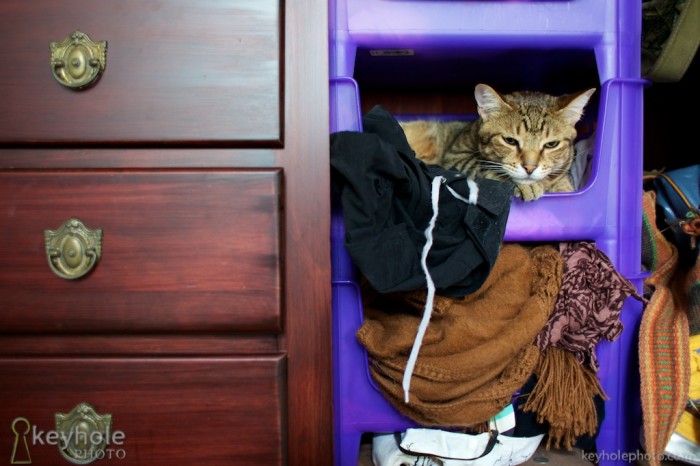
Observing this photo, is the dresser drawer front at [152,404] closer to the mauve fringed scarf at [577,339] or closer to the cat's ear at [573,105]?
the mauve fringed scarf at [577,339]

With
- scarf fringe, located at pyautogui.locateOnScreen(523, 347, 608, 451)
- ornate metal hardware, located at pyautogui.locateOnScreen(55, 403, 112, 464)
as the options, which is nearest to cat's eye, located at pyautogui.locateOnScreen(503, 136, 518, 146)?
scarf fringe, located at pyautogui.locateOnScreen(523, 347, 608, 451)

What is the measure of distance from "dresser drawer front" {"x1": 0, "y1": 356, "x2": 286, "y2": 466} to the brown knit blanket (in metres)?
0.17

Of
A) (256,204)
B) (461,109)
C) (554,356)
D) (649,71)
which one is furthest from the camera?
(461,109)

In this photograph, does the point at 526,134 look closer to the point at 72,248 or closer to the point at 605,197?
the point at 605,197

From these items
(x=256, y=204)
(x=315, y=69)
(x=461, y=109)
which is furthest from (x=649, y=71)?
(x=256, y=204)

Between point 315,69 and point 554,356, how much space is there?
0.55 meters

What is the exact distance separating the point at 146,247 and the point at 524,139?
0.72 metres

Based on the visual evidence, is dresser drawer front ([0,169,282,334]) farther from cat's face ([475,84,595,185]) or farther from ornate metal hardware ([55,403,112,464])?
cat's face ([475,84,595,185])

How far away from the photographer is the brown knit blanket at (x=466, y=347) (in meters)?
0.63

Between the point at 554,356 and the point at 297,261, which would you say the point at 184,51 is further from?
the point at 554,356

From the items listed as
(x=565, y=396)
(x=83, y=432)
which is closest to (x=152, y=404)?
(x=83, y=432)

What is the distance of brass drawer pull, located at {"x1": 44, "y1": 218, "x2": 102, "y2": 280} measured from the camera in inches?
21.5

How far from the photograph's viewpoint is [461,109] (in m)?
1.17

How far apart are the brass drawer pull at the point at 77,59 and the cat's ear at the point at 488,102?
64cm
